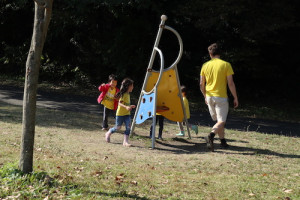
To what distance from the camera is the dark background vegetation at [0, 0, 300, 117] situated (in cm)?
1667

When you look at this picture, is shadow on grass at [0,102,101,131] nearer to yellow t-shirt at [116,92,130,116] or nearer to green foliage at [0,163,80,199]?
yellow t-shirt at [116,92,130,116]

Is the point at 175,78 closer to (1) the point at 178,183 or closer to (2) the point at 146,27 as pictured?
(1) the point at 178,183

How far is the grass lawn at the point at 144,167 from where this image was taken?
181 inches

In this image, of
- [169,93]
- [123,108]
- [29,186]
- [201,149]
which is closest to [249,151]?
[201,149]

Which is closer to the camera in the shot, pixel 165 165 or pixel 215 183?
pixel 215 183

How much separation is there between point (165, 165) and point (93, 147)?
166cm

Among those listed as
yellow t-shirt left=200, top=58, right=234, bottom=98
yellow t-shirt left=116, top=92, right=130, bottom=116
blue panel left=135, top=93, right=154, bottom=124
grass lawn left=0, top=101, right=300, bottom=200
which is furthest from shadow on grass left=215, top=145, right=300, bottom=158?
yellow t-shirt left=116, top=92, right=130, bottom=116

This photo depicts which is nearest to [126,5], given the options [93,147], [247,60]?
[247,60]

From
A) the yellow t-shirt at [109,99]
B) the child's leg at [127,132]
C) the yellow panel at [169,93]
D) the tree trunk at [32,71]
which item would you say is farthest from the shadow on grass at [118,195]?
the yellow t-shirt at [109,99]

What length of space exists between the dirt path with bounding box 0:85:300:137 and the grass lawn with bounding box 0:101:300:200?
110 inches

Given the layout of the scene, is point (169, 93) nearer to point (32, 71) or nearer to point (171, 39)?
point (32, 71)

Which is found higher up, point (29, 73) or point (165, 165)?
point (29, 73)

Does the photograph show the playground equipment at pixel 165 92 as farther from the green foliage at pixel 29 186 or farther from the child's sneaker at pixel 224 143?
the green foliage at pixel 29 186

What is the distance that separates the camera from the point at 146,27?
19.0m
